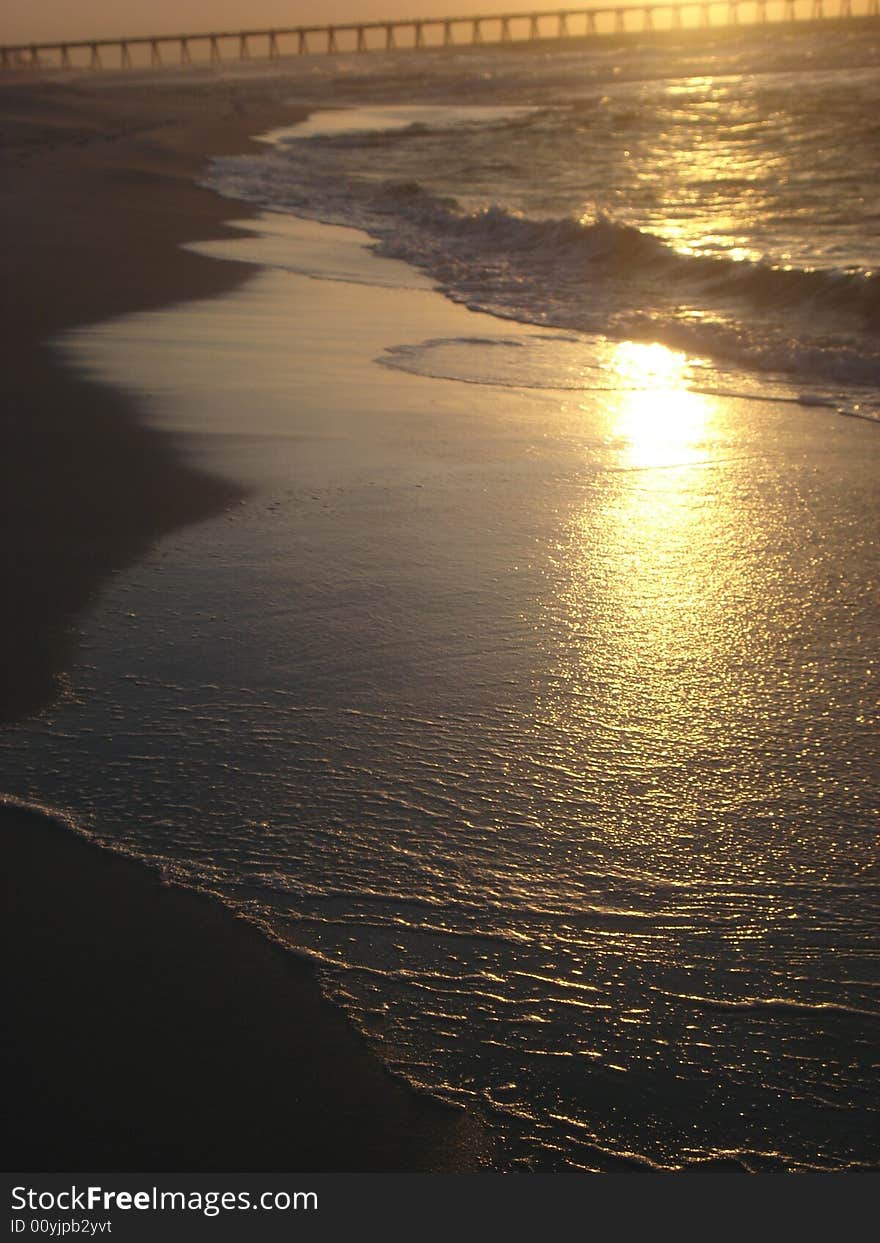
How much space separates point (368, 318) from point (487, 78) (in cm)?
Answer: 5693

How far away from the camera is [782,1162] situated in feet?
5.79

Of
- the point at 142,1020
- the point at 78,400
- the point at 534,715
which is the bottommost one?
the point at 142,1020

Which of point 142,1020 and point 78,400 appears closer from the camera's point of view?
point 142,1020

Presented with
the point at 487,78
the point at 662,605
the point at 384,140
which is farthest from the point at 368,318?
the point at 487,78

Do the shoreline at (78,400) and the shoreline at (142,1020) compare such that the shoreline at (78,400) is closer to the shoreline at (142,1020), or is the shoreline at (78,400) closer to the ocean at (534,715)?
the shoreline at (142,1020)

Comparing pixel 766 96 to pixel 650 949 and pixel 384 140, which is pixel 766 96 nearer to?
pixel 384 140

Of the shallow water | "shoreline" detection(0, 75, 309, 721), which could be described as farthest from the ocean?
"shoreline" detection(0, 75, 309, 721)

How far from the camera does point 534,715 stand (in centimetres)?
293

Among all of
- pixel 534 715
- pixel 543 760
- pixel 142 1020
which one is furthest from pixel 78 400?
pixel 142 1020

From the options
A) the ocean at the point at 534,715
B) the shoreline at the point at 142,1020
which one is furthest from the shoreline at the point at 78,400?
the ocean at the point at 534,715

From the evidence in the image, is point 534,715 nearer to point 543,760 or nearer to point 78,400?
point 543,760

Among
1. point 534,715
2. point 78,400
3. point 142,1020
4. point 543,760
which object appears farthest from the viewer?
point 78,400

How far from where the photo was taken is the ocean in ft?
6.51

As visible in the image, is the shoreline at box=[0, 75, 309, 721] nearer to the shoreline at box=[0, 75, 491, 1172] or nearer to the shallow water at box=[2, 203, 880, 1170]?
the shoreline at box=[0, 75, 491, 1172]
